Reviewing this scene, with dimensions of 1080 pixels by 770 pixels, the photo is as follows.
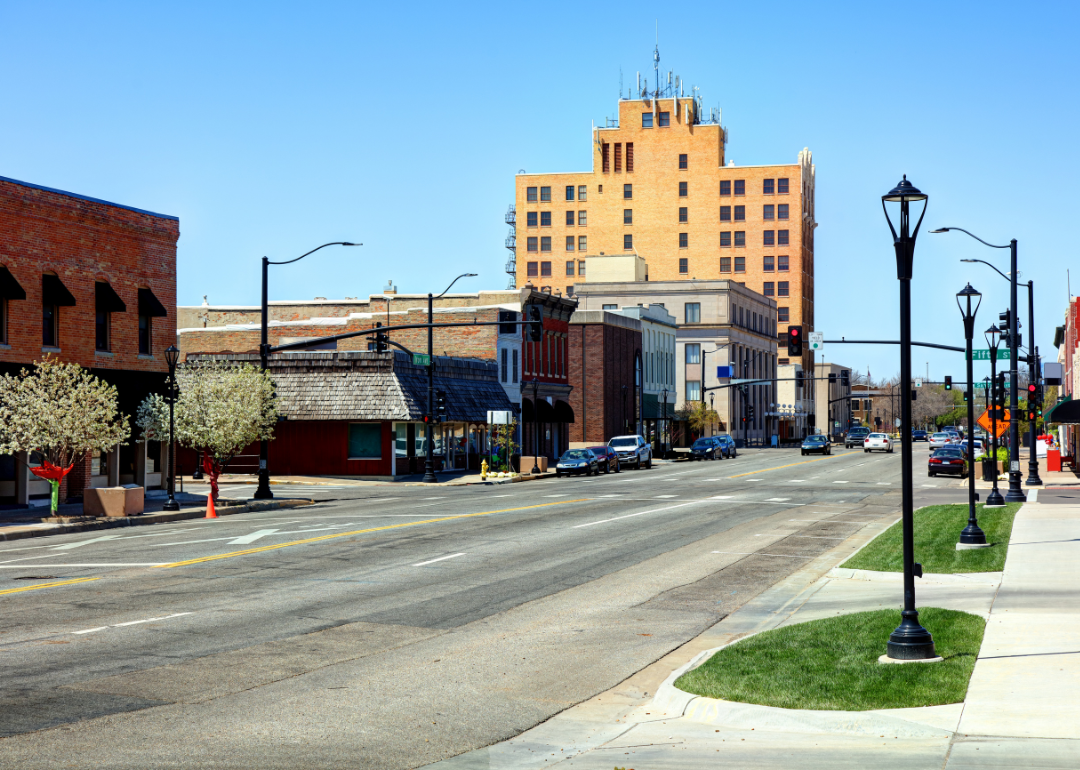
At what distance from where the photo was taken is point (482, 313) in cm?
6475

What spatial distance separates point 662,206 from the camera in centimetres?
13862

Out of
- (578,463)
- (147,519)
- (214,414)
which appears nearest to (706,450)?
(578,463)

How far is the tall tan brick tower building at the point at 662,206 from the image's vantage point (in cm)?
13788

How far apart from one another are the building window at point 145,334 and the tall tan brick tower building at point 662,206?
9921cm

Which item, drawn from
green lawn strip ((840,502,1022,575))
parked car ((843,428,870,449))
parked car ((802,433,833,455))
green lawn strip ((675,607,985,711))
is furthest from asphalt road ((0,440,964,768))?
parked car ((843,428,870,449))

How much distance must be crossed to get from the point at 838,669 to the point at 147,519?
1004 inches

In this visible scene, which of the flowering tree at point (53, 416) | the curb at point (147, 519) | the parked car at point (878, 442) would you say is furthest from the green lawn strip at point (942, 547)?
the parked car at point (878, 442)

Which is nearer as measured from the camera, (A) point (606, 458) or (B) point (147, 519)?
(B) point (147, 519)

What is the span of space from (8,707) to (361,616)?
219 inches

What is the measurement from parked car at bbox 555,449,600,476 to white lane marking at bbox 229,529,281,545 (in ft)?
108

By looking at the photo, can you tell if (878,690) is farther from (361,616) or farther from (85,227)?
(85,227)

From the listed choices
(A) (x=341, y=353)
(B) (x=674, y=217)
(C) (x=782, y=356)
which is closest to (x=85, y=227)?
(A) (x=341, y=353)

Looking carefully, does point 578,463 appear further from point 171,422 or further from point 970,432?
point 970,432

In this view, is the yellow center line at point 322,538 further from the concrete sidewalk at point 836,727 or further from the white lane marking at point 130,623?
the concrete sidewalk at point 836,727
